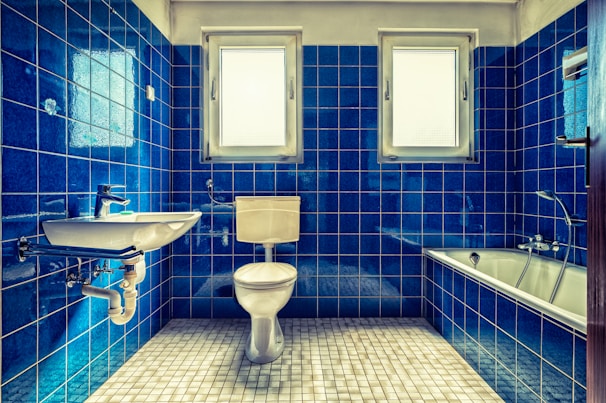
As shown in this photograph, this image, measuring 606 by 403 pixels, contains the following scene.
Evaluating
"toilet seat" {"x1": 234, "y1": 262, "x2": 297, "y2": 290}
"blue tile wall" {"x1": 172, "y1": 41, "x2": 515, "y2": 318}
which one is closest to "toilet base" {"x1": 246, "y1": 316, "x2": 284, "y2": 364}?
"toilet seat" {"x1": 234, "y1": 262, "x2": 297, "y2": 290}

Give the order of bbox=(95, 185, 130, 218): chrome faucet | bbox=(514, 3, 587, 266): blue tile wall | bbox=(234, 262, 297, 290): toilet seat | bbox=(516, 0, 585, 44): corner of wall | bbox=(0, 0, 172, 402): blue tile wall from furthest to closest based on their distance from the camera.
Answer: bbox=(516, 0, 585, 44): corner of wall, bbox=(514, 3, 587, 266): blue tile wall, bbox=(234, 262, 297, 290): toilet seat, bbox=(95, 185, 130, 218): chrome faucet, bbox=(0, 0, 172, 402): blue tile wall

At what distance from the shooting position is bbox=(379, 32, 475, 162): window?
2.46 metres

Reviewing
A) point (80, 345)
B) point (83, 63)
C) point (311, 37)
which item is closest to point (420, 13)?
point (311, 37)

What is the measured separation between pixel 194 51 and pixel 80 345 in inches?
76.4

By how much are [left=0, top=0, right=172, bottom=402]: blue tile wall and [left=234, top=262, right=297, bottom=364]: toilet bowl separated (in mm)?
644

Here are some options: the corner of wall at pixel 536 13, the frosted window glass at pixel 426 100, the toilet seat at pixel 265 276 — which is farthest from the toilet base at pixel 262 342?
the corner of wall at pixel 536 13

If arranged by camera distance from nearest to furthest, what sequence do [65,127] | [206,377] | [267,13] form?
[65,127]
[206,377]
[267,13]

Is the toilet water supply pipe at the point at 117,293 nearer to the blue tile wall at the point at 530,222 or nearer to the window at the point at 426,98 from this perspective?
the blue tile wall at the point at 530,222

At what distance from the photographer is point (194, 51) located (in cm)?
241

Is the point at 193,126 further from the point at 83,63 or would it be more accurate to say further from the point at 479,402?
the point at 479,402

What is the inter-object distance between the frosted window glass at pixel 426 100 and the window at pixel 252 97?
76cm

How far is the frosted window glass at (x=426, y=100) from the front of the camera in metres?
2.49

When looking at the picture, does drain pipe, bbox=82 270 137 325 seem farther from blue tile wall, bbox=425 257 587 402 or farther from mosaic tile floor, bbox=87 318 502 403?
blue tile wall, bbox=425 257 587 402

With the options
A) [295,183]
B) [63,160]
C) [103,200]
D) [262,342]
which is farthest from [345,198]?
[63,160]
